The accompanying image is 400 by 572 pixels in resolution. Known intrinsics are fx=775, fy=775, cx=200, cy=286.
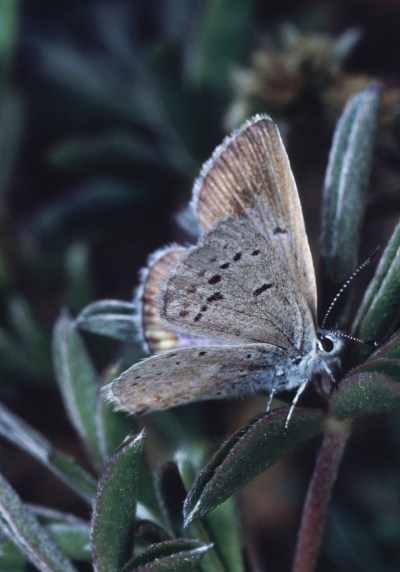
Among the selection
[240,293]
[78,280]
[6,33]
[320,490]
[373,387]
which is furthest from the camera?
[6,33]

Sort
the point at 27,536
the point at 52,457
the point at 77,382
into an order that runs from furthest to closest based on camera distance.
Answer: the point at 77,382
the point at 52,457
the point at 27,536

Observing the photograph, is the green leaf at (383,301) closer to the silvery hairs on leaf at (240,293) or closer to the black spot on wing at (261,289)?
the silvery hairs on leaf at (240,293)

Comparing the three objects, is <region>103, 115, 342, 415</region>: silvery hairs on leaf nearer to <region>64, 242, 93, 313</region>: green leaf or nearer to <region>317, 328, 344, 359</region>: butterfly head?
<region>317, 328, 344, 359</region>: butterfly head

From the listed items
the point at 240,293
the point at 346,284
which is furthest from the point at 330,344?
the point at 240,293

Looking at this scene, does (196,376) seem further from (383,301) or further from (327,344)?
(383,301)

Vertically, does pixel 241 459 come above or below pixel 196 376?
below

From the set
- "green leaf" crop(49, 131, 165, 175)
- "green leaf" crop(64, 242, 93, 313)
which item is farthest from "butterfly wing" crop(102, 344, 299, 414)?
"green leaf" crop(49, 131, 165, 175)
